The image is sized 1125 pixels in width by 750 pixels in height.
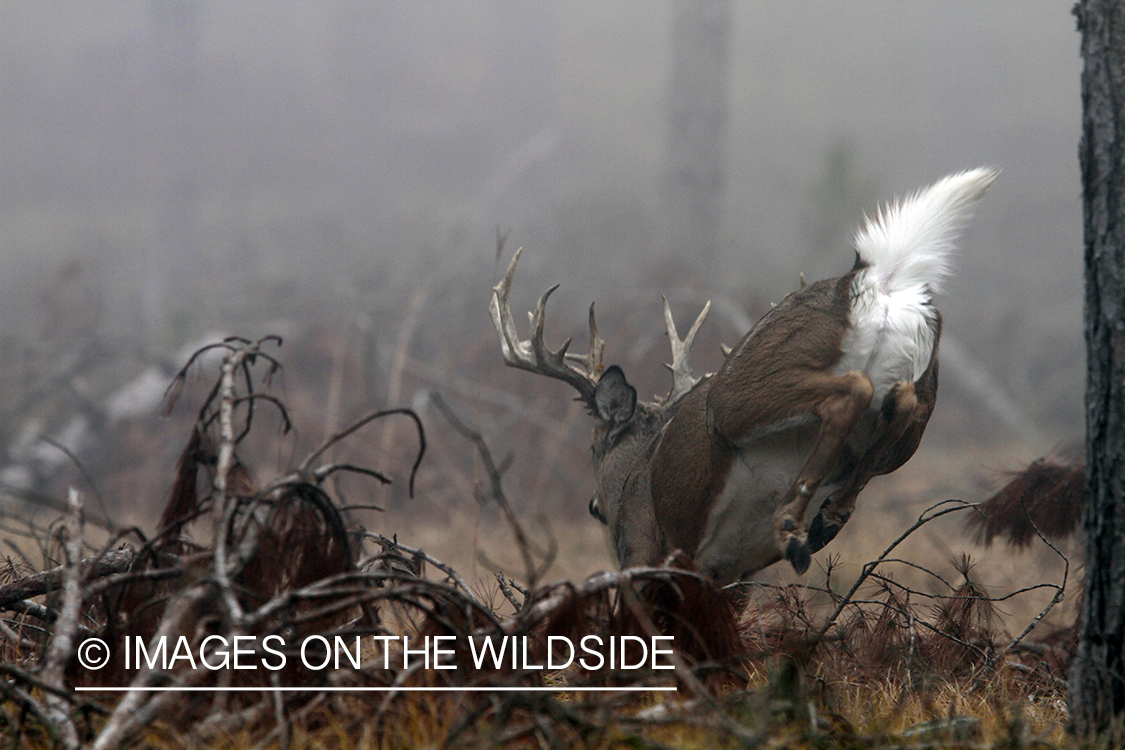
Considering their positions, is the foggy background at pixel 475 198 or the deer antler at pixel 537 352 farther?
the foggy background at pixel 475 198

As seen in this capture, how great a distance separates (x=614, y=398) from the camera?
419 cm

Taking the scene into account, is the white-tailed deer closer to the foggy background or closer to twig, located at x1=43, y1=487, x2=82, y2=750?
the foggy background

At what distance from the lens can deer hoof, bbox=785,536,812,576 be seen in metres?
3.06

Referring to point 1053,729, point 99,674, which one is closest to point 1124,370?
point 1053,729

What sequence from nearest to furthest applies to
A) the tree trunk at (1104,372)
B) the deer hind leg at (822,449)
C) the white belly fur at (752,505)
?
the tree trunk at (1104,372)
the deer hind leg at (822,449)
the white belly fur at (752,505)

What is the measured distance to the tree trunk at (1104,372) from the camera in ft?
7.27

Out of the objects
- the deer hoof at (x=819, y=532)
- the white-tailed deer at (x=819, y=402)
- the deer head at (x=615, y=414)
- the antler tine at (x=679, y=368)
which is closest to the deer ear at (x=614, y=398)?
the deer head at (x=615, y=414)

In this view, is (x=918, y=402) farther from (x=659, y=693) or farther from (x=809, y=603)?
(x=659, y=693)

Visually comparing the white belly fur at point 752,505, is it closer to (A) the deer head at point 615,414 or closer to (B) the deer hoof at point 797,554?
(B) the deer hoof at point 797,554

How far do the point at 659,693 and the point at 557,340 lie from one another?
7.65m

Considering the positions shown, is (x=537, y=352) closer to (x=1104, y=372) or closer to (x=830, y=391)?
(x=830, y=391)

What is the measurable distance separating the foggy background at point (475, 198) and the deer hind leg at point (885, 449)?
567 millimetres

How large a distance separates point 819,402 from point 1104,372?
85 centimetres

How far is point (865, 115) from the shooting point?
100 feet
